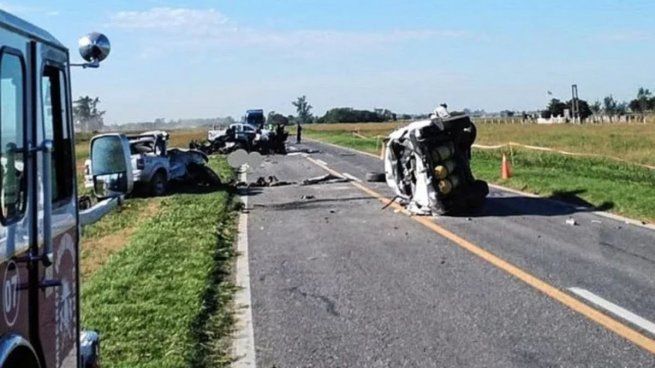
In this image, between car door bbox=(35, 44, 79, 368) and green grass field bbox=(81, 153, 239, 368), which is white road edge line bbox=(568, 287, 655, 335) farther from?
car door bbox=(35, 44, 79, 368)

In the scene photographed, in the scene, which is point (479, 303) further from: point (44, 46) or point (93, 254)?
point (93, 254)

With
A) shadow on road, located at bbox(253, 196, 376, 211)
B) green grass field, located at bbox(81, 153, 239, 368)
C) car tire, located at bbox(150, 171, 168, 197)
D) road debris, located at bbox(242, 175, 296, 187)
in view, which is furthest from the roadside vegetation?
road debris, located at bbox(242, 175, 296, 187)

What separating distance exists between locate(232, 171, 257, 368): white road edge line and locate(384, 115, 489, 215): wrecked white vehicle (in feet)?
14.3

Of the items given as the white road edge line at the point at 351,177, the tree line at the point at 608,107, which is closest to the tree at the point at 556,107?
the tree line at the point at 608,107

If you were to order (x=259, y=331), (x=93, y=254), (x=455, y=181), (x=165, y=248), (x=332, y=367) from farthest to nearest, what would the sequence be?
(x=455, y=181) < (x=93, y=254) < (x=165, y=248) < (x=259, y=331) < (x=332, y=367)

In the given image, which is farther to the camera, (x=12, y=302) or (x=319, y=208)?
(x=319, y=208)

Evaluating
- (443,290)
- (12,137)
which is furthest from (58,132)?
(443,290)

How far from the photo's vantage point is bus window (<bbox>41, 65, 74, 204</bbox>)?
378 cm

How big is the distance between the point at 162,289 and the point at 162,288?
0.06 metres

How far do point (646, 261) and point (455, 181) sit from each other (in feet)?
19.2

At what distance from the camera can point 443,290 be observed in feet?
29.8

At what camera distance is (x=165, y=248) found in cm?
1282

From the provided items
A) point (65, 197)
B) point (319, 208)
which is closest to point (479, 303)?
point (65, 197)

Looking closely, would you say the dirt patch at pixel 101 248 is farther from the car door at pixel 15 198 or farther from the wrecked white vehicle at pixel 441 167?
the car door at pixel 15 198
